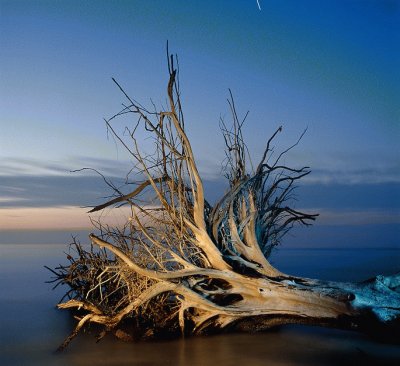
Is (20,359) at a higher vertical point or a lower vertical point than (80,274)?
lower

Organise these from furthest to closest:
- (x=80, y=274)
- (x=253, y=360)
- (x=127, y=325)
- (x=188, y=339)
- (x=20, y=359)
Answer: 1. (x=80, y=274)
2. (x=127, y=325)
3. (x=188, y=339)
4. (x=20, y=359)
5. (x=253, y=360)

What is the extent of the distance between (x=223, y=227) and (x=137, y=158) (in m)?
1.50

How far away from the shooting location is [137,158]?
5.98 meters

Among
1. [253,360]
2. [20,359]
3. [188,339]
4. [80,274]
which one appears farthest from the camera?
[80,274]

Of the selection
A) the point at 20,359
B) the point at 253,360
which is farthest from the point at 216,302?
the point at 20,359

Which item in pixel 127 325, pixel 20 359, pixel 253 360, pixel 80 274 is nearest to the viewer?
pixel 253 360

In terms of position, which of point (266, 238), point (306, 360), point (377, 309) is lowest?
point (306, 360)

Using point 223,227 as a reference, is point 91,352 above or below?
below

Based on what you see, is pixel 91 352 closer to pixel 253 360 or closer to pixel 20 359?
pixel 20 359

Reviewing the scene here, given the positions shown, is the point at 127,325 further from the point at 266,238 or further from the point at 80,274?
the point at 266,238

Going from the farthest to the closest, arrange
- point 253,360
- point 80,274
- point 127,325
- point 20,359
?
point 80,274 → point 127,325 → point 20,359 → point 253,360

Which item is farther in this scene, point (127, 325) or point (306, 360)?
point (127, 325)

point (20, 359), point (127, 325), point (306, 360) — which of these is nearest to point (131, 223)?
point (127, 325)

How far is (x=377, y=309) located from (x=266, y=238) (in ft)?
6.81
